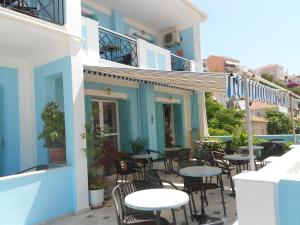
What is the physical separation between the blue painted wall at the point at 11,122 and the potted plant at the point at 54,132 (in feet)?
4.84

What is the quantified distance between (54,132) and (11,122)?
6.94ft

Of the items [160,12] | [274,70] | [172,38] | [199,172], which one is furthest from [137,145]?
[274,70]

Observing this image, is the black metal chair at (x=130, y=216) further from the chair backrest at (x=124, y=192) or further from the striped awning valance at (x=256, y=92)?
the striped awning valance at (x=256, y=92)

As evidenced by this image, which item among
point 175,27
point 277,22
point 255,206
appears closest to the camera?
point 255,206

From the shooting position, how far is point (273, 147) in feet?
41.0

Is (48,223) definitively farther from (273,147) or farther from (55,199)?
(273,147)

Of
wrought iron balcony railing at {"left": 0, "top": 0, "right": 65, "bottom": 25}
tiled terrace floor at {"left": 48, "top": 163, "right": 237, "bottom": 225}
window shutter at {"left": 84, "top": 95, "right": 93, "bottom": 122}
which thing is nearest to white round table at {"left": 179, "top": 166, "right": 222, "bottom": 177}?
tiled terrace floor at {"left": 48, "top": 163, "right": 237, "bottom": 225}

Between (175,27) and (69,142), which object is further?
(175,27)

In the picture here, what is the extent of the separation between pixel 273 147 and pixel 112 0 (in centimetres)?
1041

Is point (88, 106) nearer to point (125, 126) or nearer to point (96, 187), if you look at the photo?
point (125, 126)

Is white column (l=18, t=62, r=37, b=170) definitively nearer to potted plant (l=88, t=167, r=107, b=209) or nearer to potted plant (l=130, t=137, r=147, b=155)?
potted plant (l=88, t=167, r=107, b=209)

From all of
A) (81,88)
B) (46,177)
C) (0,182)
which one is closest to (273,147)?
(81,88)

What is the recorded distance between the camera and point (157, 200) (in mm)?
4859

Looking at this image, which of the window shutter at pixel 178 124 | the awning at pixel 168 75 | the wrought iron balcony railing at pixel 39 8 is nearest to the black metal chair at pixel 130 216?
the awning at pixel 168 75
